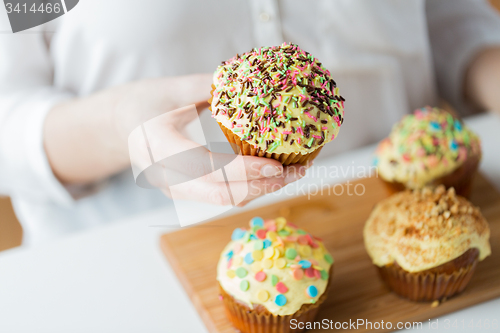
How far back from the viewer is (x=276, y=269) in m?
1.21

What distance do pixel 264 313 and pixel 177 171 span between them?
44 centimetres

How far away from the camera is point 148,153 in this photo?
44.7 inches

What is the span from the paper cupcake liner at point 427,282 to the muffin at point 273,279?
19cm

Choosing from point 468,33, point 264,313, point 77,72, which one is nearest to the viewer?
point 264,313

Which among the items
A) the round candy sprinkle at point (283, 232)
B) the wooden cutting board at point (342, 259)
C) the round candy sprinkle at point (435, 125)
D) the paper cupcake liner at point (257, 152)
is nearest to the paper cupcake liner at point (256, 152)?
the paper cupcake liner at point (257, 152)

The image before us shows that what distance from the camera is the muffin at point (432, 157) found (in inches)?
64.2

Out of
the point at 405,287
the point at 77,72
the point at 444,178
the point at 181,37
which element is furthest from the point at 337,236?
the point at 77,72

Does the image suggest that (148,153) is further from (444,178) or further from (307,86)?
(444,178)

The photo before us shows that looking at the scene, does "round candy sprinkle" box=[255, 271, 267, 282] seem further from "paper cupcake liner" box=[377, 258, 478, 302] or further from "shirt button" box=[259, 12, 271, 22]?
"shirt button" box=[259, 12, 271, 22]

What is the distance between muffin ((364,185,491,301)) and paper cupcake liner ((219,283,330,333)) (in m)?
0.21

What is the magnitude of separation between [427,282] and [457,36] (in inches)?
50.2

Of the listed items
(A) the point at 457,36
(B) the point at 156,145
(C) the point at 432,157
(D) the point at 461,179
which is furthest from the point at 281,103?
(A) the point at 457,36

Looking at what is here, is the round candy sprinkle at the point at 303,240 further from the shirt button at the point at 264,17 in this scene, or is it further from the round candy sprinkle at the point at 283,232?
the shirt button at the point at 264,17

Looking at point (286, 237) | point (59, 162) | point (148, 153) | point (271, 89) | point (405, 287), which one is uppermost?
point (271, 89)
